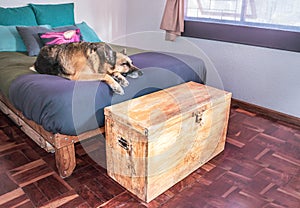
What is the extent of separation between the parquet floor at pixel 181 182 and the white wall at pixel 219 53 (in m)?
0.61

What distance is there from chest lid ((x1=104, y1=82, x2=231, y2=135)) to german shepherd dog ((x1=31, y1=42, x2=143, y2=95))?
0.19 metres

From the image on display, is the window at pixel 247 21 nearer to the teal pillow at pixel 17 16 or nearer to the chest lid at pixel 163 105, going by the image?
the chest lid at pixel 163 105

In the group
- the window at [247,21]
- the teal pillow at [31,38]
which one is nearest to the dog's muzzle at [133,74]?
the teal pillow at [31,38]

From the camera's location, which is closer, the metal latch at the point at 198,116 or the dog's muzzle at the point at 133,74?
the metal latch at the point at 198,116

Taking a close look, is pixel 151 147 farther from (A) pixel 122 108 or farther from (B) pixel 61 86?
(B) pixel 61 86

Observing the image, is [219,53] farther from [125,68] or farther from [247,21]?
[125,68]

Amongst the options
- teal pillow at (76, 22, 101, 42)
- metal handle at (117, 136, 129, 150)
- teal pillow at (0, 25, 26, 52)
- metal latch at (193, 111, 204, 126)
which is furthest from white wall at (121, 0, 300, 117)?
metal handle at (117, 136, 129, 150)

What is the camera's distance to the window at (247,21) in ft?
8.84

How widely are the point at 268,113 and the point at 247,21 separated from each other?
99 centimetres

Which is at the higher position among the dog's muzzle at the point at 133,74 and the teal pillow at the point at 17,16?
the teal pillow at the point at 17,16

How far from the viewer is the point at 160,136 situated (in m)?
1.64

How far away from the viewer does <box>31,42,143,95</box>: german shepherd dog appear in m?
2.02

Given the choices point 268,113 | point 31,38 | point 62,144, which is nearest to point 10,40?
point 31,38

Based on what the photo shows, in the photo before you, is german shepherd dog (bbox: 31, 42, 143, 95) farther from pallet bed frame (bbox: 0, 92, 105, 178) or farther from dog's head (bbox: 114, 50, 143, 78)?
pallet bed frame (bbox: 0, 92, 105, 178)
